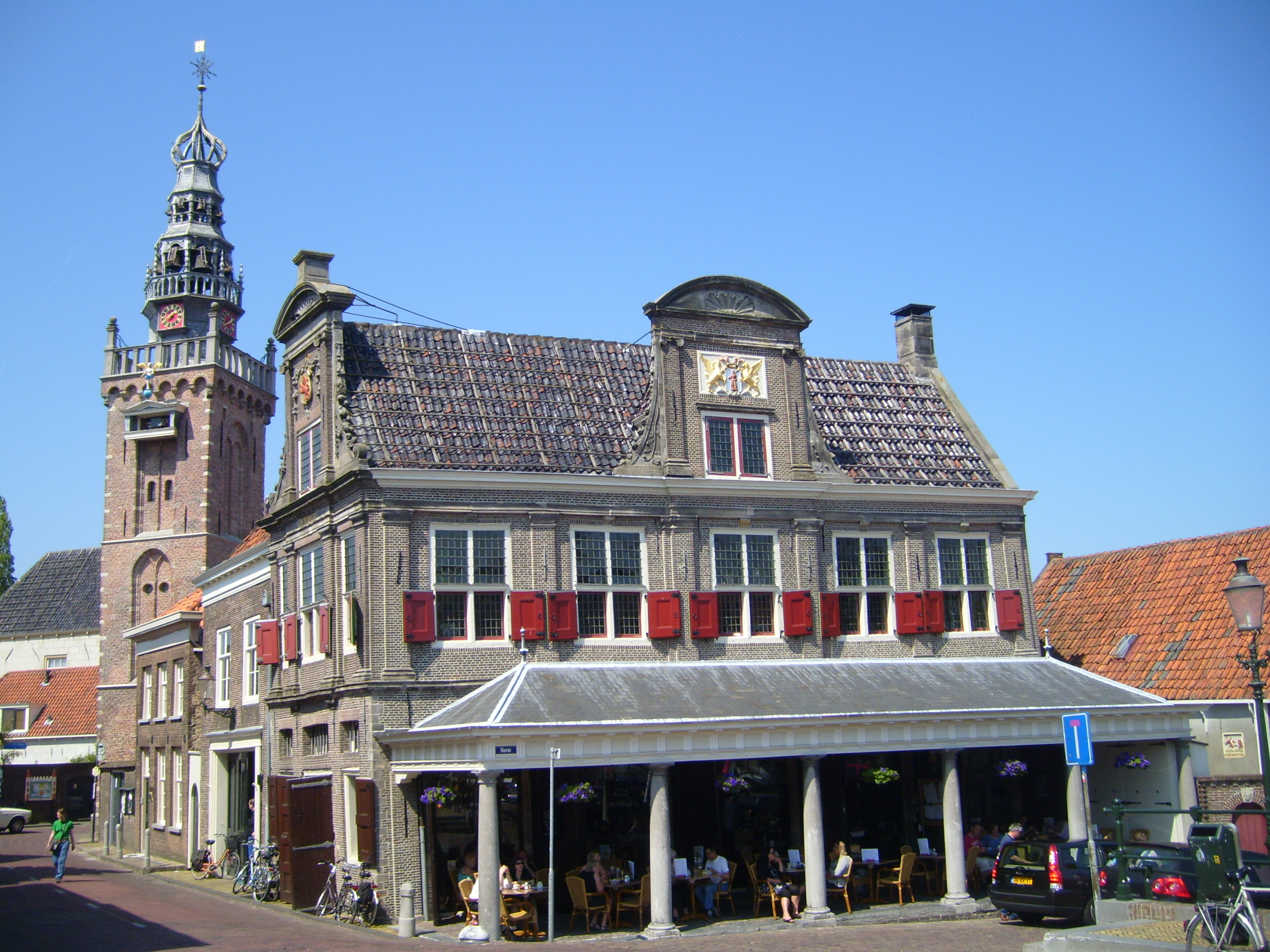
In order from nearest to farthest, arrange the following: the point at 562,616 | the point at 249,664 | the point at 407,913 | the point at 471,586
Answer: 1. the point at 407,913
2. the point at 471,586
3. the point at 562,616
4. the point at 249,664

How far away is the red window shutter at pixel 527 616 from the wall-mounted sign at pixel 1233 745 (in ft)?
53.9

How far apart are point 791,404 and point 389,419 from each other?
342 inches

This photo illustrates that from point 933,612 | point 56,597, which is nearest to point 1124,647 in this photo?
point 933,612

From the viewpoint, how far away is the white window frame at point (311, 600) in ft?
81.3

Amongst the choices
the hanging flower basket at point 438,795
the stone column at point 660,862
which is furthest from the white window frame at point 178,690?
the stone column at point 660,862

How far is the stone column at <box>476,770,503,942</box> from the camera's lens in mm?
19156

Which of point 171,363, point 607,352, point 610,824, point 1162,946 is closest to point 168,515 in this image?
point 171,363

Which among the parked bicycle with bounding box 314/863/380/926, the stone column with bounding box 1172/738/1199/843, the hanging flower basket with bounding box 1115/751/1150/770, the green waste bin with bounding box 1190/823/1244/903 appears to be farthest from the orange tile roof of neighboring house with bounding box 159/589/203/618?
the green waste bin with bounding box 1190/823/1244/903

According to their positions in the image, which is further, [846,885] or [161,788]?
[161,788]

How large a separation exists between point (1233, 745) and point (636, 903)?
606 inches

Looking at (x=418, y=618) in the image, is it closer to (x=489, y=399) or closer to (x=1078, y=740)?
(x=489, y=399)

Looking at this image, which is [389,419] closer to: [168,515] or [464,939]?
[464,939]

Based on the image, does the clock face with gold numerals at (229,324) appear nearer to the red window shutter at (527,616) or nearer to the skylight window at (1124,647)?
the red window shutter at (527,616)

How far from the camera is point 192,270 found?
58.7 meters
